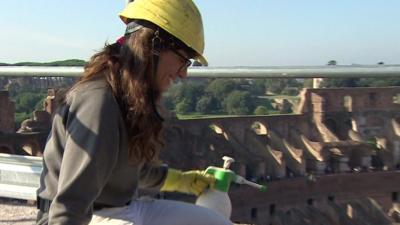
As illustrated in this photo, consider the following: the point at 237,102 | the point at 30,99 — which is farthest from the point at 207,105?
the point at 30,99

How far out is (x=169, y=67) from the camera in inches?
50.3

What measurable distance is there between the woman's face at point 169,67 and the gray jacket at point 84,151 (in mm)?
136

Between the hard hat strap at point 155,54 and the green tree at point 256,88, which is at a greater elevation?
the hard hat strap at point 155,54

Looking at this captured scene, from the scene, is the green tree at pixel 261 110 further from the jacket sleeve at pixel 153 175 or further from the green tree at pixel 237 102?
the jacket sleeve at pixel 153 175

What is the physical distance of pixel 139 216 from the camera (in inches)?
54.3

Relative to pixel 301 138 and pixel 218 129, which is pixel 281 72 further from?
pixel 301 138

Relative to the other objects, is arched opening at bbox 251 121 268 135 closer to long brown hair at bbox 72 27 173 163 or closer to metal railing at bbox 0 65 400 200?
metal railing at bbox 0 65 400 200

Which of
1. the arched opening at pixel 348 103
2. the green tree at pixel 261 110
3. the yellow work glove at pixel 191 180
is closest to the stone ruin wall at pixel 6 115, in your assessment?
the yellow work glove at pixel 191 180

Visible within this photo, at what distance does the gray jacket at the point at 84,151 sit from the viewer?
1.12 m

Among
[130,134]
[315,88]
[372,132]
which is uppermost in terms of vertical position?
[130,134]

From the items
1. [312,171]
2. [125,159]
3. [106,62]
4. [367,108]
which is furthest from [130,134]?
[367,108]

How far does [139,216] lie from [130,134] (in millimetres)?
266

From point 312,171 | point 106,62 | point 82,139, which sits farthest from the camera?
point 312,171

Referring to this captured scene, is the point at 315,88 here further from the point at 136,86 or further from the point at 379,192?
the point at 136,86
